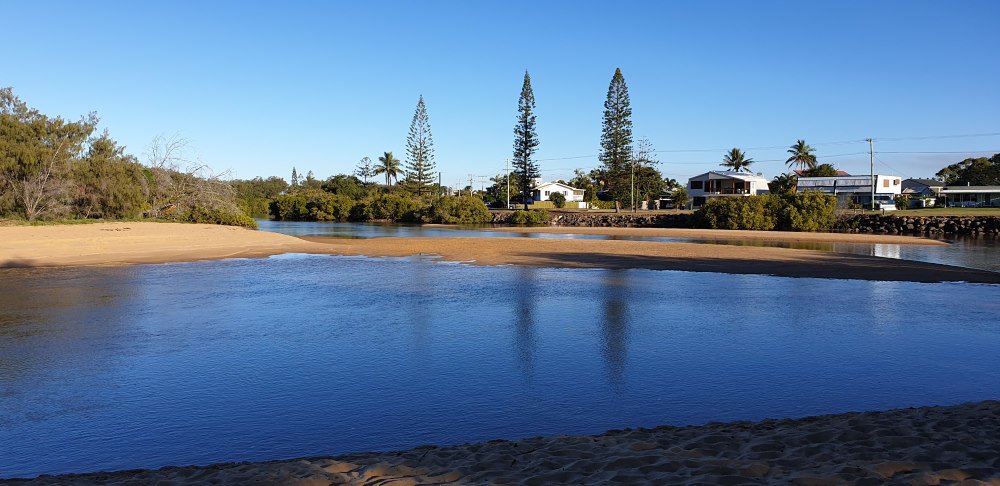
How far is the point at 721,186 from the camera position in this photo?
84.7 metres

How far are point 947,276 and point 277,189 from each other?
125m

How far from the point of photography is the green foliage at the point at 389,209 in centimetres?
8188

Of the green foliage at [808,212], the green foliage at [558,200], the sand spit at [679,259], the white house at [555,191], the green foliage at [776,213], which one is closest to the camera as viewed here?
the sand spit at [679,259]

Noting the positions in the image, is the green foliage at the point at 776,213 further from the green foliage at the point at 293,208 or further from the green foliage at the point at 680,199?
the green foliage at the point at 293,208

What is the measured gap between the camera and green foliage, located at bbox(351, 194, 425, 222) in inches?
3223

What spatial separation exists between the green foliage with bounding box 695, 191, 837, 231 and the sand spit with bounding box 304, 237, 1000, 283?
26.1 m

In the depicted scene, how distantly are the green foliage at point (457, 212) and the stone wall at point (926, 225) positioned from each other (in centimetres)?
3646

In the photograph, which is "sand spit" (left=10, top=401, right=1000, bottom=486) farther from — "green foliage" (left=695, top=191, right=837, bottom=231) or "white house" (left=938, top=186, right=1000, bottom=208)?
"white house" (left=938, top=186, right=1000, bottom=208)

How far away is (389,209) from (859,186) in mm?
→ 56827

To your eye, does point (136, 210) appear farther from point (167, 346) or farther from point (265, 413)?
point (265, 413)

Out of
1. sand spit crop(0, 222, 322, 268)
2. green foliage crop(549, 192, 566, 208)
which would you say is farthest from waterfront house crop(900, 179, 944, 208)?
sand spit crop(0, 222, 322, 268)

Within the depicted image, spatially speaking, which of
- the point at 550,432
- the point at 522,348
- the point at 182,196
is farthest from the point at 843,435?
the point at 182,196

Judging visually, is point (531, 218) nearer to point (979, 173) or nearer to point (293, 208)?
point (293, 208)

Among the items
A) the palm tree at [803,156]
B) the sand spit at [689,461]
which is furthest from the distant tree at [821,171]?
→ the sand spit at [689,461]
